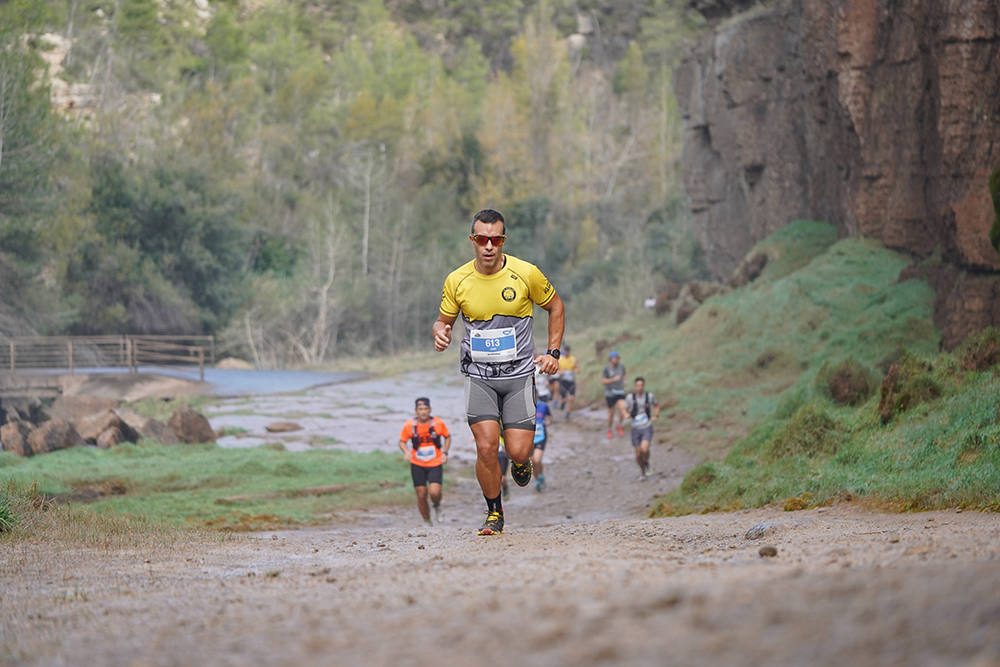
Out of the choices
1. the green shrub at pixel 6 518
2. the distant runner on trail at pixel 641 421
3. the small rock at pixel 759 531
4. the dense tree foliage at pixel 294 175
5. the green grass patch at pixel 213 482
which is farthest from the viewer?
the dense tree foliage at pixel 294 175

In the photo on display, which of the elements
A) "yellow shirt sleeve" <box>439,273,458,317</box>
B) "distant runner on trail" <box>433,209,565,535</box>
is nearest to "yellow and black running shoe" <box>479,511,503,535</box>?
"distant runner on trail" <box>433,209,565,535</box>

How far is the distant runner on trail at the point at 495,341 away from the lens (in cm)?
765

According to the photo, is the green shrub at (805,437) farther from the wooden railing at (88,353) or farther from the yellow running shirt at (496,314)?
the wooden railing at (88,353)

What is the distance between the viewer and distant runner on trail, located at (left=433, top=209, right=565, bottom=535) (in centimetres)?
765

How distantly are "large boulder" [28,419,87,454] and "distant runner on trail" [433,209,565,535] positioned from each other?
11367 mm

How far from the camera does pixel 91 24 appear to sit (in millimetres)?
63250

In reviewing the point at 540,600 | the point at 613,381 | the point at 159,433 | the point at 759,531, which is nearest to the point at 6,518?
the point at 759,531

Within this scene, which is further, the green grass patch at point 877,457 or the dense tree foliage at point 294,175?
the dense tree foliage at point 294,175

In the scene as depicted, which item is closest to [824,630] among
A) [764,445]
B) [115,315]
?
[764,445]

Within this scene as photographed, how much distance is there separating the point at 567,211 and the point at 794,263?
35197 mm

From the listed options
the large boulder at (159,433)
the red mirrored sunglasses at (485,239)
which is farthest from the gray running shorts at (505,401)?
the large boulder at (159,433)

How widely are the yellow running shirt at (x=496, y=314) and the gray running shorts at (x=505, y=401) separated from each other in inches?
2.4

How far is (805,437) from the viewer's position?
41.5 feet

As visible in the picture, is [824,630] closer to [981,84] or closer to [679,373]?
[981,84]
